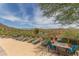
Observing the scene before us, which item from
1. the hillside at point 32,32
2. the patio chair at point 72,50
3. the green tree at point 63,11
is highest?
the green tree at point 63,11

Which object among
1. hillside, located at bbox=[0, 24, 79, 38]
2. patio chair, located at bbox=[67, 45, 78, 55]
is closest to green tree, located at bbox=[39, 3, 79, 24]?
hillside, located at bbox=[0, 24, 79, 38]

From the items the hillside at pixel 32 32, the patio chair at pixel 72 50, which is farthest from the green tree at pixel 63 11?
the patio chair at pixel 72 50

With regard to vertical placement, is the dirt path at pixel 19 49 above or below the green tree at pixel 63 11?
below

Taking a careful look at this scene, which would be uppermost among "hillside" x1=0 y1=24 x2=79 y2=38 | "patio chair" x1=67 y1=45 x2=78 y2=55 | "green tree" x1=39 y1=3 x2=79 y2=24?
"green tree" x1=39 y1=3 x2=79 y2=24

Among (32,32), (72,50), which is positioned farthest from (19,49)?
(72,50)

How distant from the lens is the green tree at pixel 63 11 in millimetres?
1319

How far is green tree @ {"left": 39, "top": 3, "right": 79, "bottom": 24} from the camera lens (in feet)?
4.33

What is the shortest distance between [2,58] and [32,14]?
0.40 meters

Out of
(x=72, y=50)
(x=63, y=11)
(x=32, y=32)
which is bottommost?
(x=72, y=50)

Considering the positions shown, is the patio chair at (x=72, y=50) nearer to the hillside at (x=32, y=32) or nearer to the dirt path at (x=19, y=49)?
the hillside at (x=32, y=32)

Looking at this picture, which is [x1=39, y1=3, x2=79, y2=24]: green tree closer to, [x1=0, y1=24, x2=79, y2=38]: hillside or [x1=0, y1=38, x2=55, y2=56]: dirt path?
[x1=0, y1=24, x2=79, y2=38]: hillside

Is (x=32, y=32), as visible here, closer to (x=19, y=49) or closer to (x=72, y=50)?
(x=19, y=49)

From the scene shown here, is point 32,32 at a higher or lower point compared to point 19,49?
higher

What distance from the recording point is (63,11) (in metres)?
1.32
